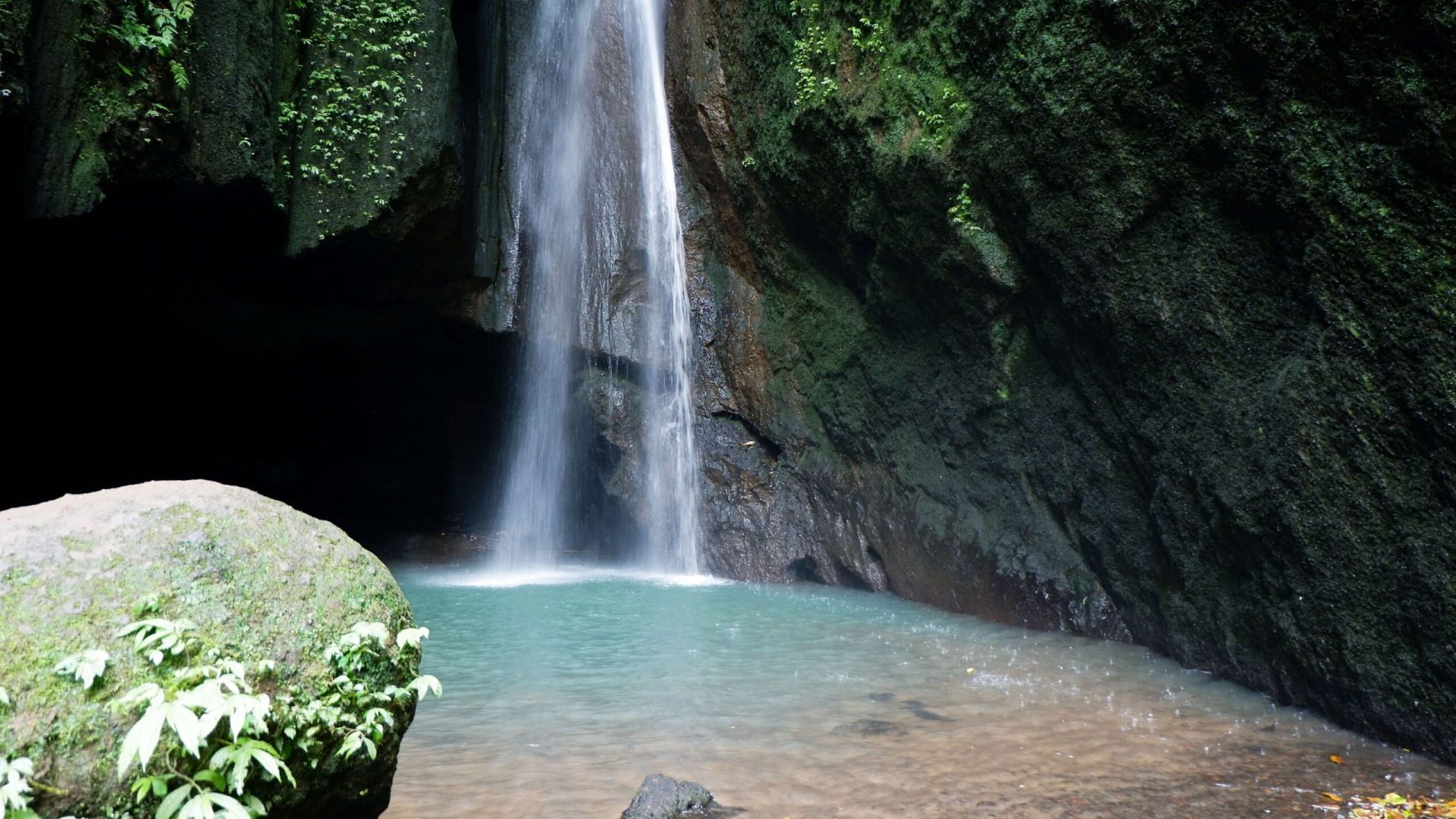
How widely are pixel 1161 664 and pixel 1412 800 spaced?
2.52 meters

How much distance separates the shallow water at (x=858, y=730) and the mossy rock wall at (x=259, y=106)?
16.0 feet

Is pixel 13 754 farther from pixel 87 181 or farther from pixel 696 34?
pixel 696 34

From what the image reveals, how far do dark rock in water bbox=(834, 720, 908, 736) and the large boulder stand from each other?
2.69m

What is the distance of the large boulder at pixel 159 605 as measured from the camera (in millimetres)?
2092

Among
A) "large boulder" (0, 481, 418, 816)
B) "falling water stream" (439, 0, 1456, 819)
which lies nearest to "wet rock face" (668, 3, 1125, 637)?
"falling water stream" (439, 0, 1456, 819)

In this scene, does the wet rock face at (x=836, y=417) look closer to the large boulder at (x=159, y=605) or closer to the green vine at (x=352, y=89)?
the green vine at (x=352, y=89)

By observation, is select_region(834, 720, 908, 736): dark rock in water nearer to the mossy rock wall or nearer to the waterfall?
the waterfall

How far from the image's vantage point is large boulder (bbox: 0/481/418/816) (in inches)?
82.4

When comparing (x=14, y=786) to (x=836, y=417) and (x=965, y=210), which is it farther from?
(x=836, y=417)

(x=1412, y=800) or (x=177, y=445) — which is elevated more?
(x=177, y=445)

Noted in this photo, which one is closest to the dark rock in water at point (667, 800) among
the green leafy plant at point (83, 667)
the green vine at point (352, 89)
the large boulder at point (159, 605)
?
the large boulder at point (159, 605)

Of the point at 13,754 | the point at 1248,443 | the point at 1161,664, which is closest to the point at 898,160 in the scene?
the point at 1248,443

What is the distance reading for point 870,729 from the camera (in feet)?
15.8

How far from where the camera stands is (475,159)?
11.7 meters
